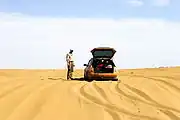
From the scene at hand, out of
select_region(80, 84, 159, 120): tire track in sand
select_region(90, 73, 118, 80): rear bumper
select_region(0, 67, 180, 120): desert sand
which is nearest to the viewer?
select_region(0, 67, 180, 120): desert sand

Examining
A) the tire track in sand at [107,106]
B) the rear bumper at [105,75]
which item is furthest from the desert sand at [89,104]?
the rear bumper at [105,75]

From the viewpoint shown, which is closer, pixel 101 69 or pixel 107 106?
pixel 107 106

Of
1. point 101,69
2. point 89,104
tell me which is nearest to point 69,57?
point 101,69

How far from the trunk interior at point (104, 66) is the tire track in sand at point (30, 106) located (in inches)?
374

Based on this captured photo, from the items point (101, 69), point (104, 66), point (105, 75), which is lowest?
point (105, 75)

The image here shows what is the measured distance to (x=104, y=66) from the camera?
69.2 feet

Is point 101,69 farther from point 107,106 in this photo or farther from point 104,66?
point 107,106

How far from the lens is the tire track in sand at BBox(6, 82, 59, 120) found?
8367 millimetres

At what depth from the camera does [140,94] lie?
1216 centimetres

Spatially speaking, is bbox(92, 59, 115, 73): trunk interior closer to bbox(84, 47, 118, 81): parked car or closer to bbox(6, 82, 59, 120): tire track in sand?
bbox(84, 47, 118, 81): parked car

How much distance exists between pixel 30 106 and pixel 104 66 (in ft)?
39.2

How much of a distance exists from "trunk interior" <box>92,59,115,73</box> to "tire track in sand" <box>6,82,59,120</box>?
9494mm

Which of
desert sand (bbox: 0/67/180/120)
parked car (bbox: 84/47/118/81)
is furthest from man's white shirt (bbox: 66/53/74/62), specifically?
desert sand (bbox: 0/67/180/120)

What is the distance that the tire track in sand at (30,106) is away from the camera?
837 cm
